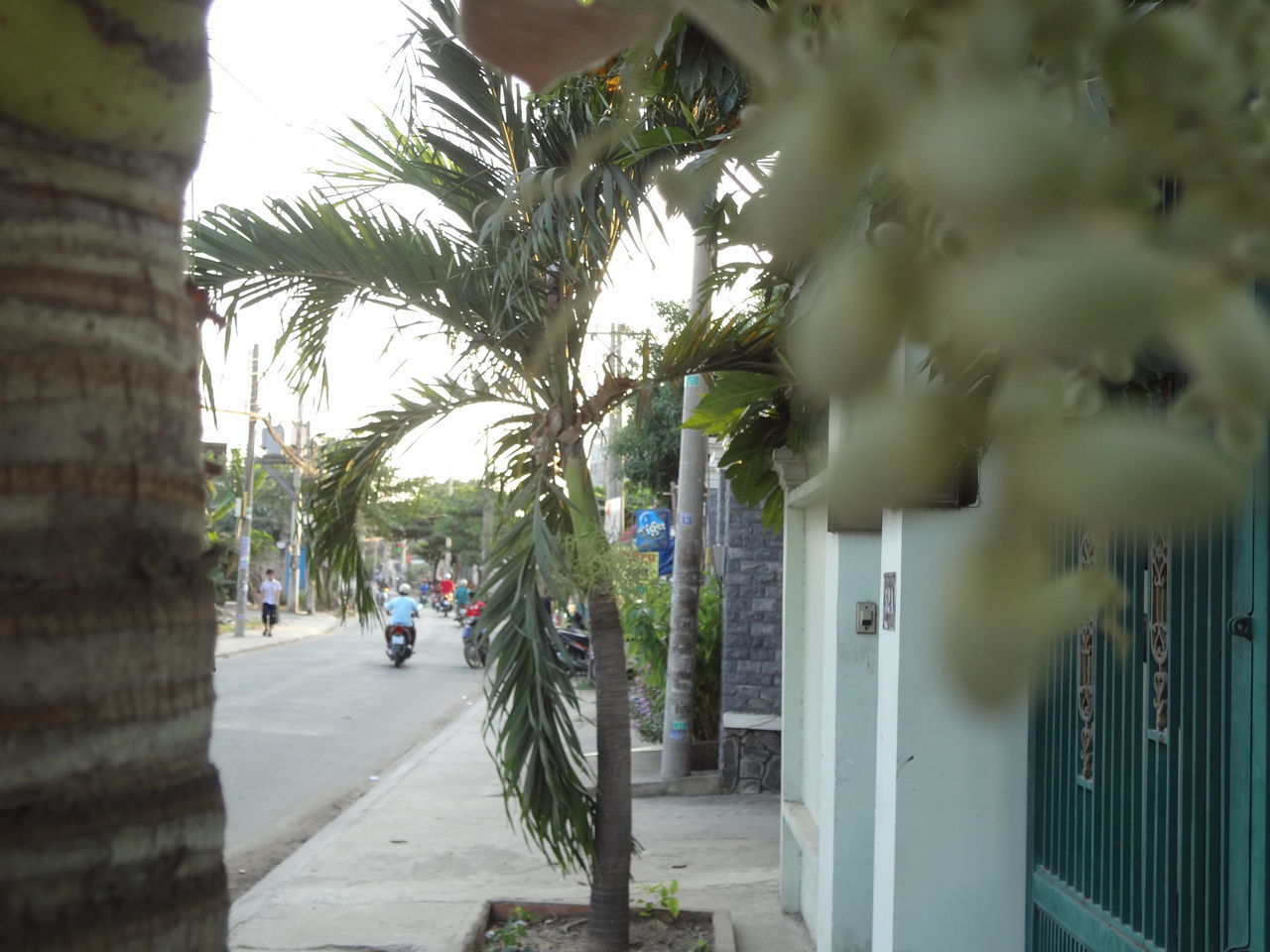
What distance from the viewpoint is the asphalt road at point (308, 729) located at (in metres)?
9.25

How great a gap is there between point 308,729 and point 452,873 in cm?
693

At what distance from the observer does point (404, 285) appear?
5398 millimetres

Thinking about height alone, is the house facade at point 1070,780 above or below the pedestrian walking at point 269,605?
above

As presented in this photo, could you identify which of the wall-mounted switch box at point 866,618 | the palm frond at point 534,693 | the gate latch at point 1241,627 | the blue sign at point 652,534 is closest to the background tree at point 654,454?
the blue sign at point 652,534

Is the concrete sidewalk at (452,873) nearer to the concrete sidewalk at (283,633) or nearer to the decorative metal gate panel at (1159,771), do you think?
the decorative metal gate panel at (1159,771)

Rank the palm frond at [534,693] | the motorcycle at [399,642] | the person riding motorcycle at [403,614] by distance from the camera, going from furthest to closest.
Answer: the person riding motorcycle at [403,614], the motorcycle at [399,642], the palm frond at [534,693]

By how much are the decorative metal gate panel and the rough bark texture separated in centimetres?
222

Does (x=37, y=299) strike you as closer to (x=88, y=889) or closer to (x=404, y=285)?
(x=88, y=889)

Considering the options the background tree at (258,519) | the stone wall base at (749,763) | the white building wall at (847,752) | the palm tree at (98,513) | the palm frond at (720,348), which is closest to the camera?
the palm tree at (98,513)

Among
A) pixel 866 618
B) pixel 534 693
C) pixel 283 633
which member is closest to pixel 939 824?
pixel 866 618

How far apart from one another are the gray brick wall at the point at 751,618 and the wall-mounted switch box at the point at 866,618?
5.05 metres

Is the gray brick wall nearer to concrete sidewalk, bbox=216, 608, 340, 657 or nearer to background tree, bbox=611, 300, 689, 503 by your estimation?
background tree, bbox=611, 300, 689, 503

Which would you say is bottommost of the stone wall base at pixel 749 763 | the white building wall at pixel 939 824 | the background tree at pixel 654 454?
the stone wall base at pixel 749 763

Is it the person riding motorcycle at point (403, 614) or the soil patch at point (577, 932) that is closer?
the soil patch at point (577, 932)
